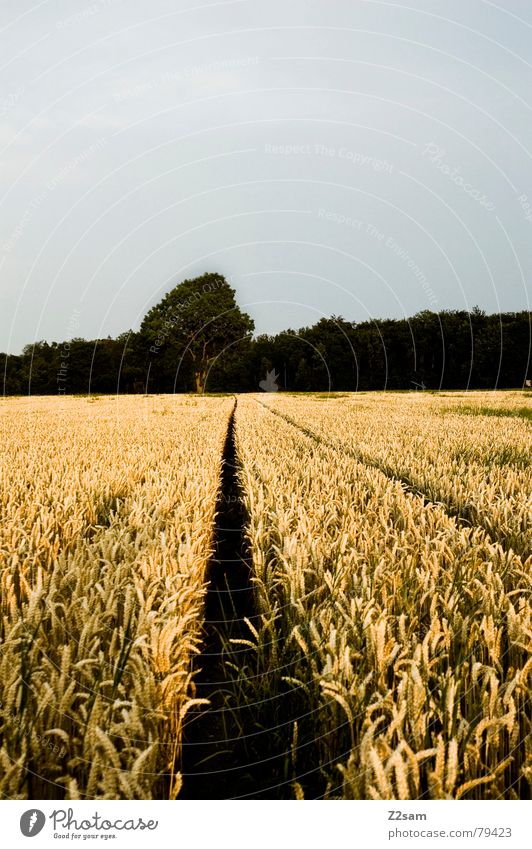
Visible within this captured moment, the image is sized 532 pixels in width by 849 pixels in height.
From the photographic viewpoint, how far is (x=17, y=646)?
1971mm

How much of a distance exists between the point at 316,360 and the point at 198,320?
22230mm

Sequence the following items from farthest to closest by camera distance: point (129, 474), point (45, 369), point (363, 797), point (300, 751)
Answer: point (45, 369)
point (129, 474)
point (300, 751)
point (363, 797)

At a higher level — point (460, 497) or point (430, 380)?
point (430, 380)

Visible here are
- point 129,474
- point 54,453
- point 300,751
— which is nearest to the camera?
point 300,751

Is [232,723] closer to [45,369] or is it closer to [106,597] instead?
[106,597]

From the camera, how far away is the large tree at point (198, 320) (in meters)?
44.3

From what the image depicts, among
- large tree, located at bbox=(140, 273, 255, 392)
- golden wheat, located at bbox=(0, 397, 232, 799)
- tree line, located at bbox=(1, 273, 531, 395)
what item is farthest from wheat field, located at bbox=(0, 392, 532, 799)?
tree line, located at bbox=(1, 273, 531, 395)

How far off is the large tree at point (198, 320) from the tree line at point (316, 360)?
1.87ft

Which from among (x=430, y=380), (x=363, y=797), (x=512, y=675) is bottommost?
(x=363, y=797)

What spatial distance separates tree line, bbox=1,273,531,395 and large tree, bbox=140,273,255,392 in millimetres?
570

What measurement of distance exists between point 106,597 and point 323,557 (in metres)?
1.17
